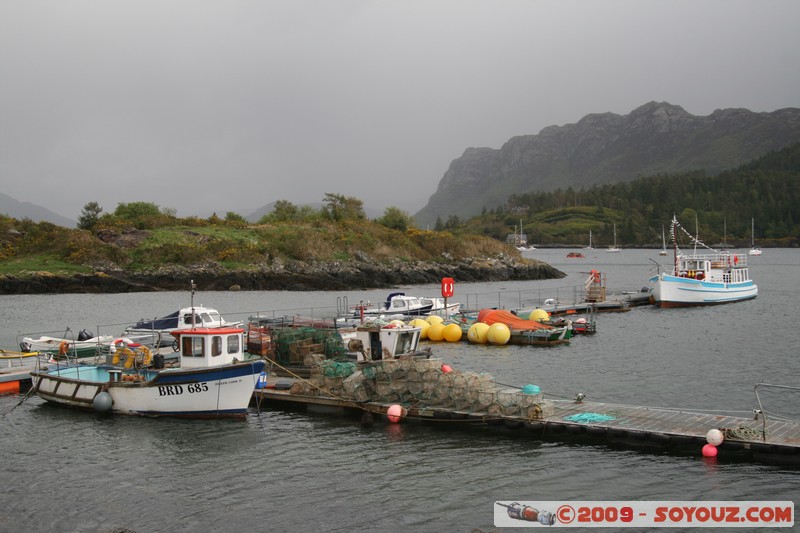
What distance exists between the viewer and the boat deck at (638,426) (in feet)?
68.0

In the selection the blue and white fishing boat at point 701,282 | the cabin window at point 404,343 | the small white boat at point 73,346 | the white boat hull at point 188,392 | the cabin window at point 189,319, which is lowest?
the white boat hull at point 188,392

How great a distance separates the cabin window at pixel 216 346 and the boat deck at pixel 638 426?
402 cm

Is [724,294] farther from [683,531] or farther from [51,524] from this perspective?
[51,524]

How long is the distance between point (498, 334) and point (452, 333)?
3410 mm

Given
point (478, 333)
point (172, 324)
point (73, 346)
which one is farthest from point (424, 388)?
point (172, 324)

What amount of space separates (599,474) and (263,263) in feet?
268

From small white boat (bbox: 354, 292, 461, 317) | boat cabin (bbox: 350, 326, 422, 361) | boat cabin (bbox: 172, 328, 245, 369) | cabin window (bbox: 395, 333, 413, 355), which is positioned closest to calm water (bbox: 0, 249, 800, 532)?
boat cabin (bbox: 172, 328, 245, 369)

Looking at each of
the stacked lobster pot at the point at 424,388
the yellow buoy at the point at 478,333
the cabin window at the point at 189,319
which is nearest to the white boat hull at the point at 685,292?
the yellow buoy at the point at 478,333

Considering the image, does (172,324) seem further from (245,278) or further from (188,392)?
(245,278)

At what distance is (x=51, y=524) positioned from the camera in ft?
56.5

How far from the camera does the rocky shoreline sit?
86250 mm

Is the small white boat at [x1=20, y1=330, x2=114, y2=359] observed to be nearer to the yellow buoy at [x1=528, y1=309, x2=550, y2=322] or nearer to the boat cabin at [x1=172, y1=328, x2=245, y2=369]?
the boat cabin at [x1=172, y1=328, x2=245, y2=369]

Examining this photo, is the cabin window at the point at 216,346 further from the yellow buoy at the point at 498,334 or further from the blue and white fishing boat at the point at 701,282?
the blue and white fishing boat at the point at 701,282

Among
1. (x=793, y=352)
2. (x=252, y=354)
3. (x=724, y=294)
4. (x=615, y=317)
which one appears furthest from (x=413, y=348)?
(x=724, y=294)
